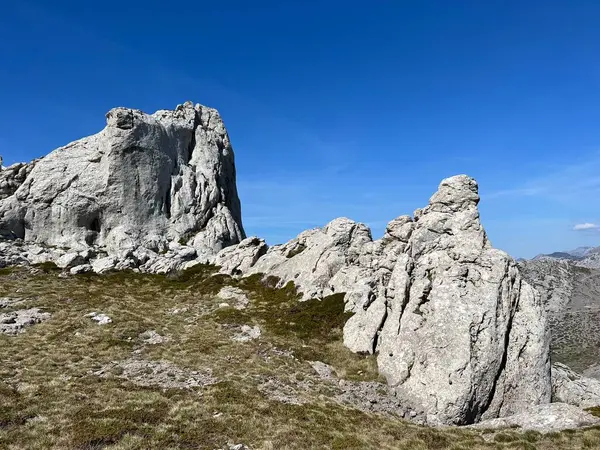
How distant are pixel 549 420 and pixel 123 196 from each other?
288ft

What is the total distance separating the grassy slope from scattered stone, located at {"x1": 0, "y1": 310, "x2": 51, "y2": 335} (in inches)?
58.8

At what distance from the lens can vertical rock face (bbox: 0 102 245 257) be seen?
8044 cm

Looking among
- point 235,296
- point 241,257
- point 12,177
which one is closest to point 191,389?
point 235,296

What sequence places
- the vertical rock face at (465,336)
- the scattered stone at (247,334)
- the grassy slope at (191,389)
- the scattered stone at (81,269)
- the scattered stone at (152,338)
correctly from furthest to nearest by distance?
the scattered stone at (81,269) → the scattered stone at (247,334) → the scattered stone at (152,338) → the vertical rock face at (465,336) → the grassy slope at (191,389)

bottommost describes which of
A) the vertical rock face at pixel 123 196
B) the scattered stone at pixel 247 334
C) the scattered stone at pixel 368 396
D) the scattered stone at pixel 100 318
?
the scattered stone at pixel 368 396

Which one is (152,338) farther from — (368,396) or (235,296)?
(368,396)

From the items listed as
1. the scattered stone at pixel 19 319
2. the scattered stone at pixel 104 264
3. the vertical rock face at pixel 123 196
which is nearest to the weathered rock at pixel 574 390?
the scattered stone at pixel 19 319

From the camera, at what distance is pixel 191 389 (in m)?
28.2

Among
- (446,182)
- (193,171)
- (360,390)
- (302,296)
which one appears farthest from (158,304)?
(193,171)

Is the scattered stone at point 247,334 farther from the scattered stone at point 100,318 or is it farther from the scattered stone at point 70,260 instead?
the scattered stone at point 70,260

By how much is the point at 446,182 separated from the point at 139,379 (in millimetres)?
43368

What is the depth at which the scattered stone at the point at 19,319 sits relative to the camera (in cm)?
3769

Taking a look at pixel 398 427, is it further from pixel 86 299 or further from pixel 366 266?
pixel 86 299

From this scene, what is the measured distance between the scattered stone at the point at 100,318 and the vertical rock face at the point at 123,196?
107 ft
